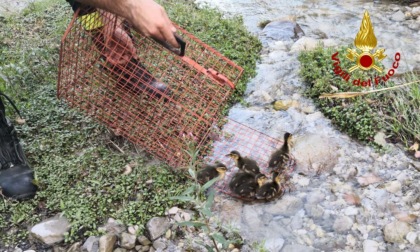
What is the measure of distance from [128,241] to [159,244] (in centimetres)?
20

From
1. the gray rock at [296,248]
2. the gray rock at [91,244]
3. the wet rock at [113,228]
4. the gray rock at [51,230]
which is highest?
the gray rock at [296,248]

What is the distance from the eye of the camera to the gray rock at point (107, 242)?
293 centimetres

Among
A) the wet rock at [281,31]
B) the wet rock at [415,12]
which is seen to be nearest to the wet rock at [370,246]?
the wet rock at [281,31]

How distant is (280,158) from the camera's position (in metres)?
3.46

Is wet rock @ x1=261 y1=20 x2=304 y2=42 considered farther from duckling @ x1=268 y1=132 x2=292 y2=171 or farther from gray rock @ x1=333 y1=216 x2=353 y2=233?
gray rock @ x1=333 y1=216 x2=353 y2=233

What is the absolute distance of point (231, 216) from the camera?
323cm

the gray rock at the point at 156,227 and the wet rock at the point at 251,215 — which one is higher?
the wet rock at the point at 251,215

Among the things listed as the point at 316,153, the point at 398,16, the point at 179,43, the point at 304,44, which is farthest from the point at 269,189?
the point at 398,16

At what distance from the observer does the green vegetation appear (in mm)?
3793

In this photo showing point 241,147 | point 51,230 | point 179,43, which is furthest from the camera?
point 241,147

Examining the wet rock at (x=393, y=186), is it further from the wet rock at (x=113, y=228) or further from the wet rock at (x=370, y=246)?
the wet rock at (x=113, y=228)

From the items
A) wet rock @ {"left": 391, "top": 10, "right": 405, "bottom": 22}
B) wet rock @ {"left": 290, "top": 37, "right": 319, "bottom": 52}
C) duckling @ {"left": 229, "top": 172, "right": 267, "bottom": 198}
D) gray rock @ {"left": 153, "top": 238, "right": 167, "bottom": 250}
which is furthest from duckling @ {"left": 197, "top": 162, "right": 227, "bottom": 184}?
wet rock @ {"left": 391, "top": 10, "right": 405, "bottom": 22}

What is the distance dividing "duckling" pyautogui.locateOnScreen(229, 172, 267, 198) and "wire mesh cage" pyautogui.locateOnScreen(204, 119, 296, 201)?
0.44 feet

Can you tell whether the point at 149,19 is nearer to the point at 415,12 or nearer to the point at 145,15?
the point at 145,15
